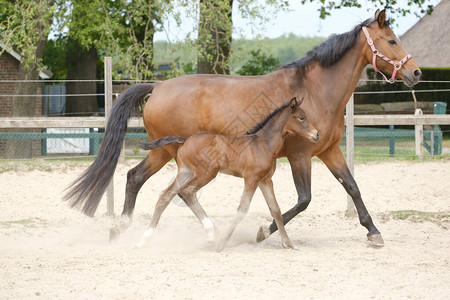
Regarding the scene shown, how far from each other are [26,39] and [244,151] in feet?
27.2

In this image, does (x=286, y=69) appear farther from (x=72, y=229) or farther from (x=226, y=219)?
(x=72, y=229)

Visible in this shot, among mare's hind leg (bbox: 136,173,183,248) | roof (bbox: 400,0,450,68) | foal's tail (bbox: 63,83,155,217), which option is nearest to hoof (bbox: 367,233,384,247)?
mare's hind leg (bbox: 136,173,183,248)

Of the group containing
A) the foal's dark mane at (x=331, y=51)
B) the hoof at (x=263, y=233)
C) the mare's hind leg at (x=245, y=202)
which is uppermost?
the foal's dark mane at (x=331, y=51)

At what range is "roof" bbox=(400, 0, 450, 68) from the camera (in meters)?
22.0

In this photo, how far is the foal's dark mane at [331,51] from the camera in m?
5.62

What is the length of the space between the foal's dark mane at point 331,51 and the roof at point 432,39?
1752 centimetres

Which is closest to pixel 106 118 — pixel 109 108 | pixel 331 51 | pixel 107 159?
pixel 109 108

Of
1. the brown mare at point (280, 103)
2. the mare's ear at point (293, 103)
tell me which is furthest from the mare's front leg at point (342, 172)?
the mare's ear at point (293, 103)

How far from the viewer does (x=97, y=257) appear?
493cm

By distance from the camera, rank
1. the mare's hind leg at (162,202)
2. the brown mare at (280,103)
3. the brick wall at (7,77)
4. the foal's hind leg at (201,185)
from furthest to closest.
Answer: the brick wall at (7,77)
the brown mare at (280,103)
the mare's hind leg at (162,202)
the foal's hind leg at (201,185)

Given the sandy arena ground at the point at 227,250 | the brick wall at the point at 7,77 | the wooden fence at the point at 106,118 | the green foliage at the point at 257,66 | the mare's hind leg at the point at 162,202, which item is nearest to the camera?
the sandy arena ground at the point at 227,250

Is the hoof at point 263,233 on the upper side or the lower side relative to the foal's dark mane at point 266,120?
lower

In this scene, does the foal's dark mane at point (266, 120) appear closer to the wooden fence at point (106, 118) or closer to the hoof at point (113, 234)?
the hoof at point (113, 234)

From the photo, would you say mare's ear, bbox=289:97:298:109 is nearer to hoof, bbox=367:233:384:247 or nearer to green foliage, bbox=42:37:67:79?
hoof, bbox=367:233:384:247
